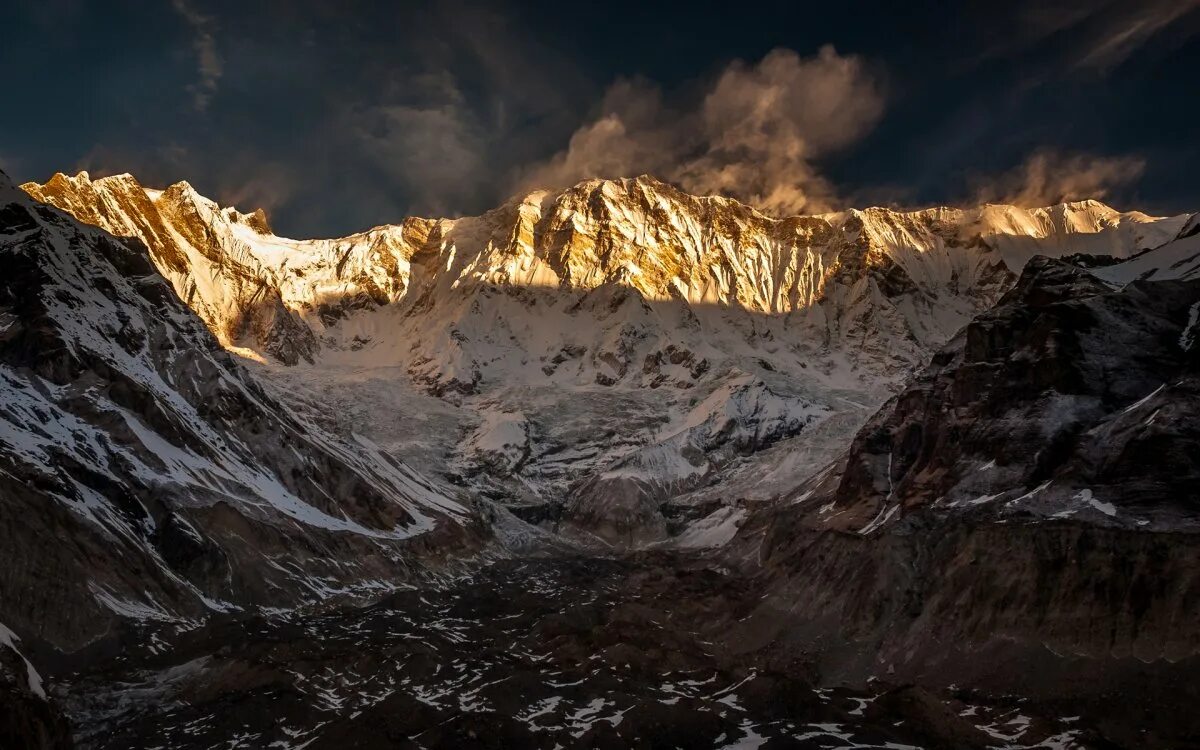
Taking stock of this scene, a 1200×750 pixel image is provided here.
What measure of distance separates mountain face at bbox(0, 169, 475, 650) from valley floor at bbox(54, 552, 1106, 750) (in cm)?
851

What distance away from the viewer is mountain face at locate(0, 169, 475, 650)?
91.9 m

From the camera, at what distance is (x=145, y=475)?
116438 mm

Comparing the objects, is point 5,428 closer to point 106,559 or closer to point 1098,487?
point 106,559

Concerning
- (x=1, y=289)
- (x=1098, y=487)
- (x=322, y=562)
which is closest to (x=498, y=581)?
(x=322, y=562)

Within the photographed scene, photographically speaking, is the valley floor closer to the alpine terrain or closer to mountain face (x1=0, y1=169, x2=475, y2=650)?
the alpine terrain

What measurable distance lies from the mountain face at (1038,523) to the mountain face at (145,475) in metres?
57.9

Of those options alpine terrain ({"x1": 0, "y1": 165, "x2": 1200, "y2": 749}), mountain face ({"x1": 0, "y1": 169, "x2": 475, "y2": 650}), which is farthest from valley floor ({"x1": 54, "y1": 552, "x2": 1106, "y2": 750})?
mountain face ({"x1": 0, "y1": 169, "x2": 475, "y2": 650})

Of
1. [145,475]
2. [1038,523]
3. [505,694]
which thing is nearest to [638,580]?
[145,475]

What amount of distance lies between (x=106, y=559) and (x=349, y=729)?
147ft

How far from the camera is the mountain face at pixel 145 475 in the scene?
91.9 metres

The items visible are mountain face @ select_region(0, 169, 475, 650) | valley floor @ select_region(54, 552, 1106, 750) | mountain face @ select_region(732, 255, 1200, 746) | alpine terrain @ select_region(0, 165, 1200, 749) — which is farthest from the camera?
mountain face @ select_region(0, 169, 475, 650)

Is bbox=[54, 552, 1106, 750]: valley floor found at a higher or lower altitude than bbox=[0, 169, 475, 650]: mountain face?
lower

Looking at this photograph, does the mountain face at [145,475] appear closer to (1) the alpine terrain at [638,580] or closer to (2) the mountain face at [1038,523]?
(1) the alpine terrain at [638,580]

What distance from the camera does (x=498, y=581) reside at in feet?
485
